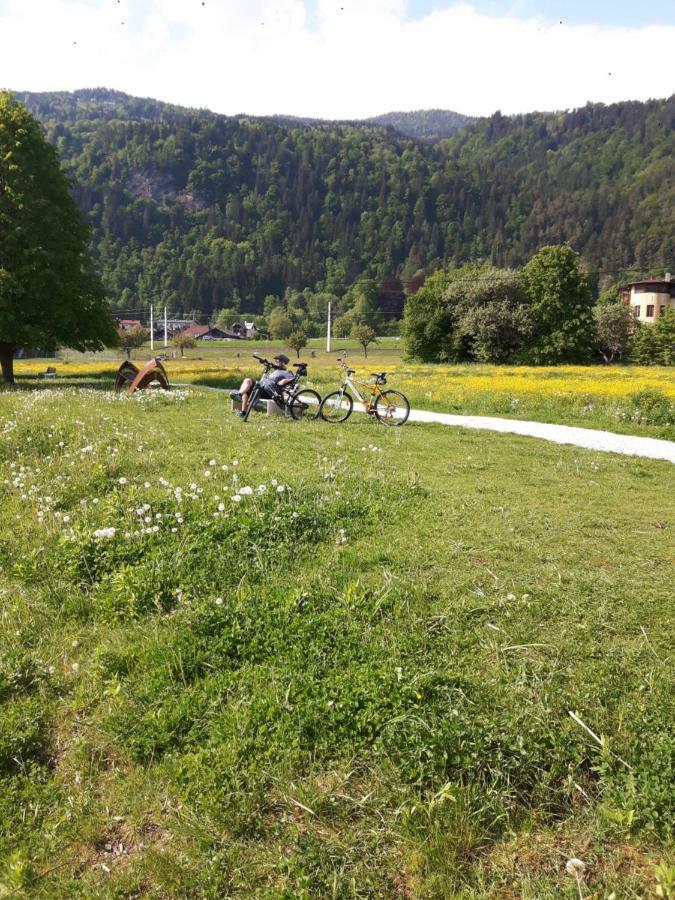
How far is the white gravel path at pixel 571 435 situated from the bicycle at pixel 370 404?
1.28m

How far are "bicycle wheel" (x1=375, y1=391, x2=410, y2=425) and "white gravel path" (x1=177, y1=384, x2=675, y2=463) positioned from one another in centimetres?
122

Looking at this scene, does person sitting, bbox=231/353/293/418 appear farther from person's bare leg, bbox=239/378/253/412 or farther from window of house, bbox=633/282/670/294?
window of house, bbox=633/282/670/294

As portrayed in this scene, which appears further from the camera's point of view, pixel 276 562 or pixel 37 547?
pixel 37 547

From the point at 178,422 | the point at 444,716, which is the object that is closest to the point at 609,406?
the point at 178,422

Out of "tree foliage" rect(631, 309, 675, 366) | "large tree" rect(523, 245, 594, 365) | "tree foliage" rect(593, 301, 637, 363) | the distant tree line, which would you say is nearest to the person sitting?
the distant tree line

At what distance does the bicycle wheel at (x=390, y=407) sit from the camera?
14500 mm

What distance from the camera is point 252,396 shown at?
562 inches

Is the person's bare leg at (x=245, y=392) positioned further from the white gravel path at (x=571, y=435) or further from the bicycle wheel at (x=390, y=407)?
the white gravel path at (x=571, y=435)

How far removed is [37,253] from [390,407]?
64.5 feet

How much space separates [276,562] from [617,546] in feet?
10.6

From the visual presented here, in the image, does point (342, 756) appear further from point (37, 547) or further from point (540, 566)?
point (37, 547)

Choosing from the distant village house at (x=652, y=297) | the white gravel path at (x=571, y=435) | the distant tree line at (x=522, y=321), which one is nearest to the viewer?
the white gravel path at (x=571, y=435)

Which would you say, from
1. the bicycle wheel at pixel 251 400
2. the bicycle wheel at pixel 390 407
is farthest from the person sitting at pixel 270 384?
the bicycle wheel at pixel 390 407

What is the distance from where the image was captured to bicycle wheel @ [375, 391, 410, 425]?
47.6 ft
